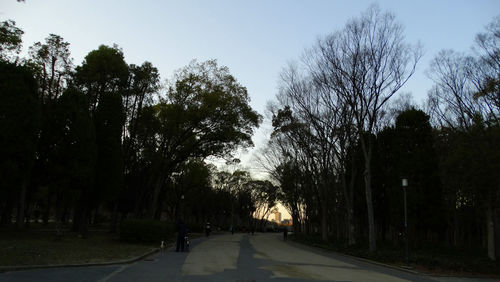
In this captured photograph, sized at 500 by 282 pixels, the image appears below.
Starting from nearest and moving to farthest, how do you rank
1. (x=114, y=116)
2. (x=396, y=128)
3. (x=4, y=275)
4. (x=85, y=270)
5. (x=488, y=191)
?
1. (x=4, y=275)
2. (x=85, y=270)
3. (x=488, y=191)
4. (x=114, y=116)
5. (x=396, y=128)

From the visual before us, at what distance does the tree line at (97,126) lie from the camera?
22.1m

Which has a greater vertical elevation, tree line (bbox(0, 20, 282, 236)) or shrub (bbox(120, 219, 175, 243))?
tree line (bbox(0, 20, 282, 236))

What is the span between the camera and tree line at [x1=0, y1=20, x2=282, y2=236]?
22.1 metres

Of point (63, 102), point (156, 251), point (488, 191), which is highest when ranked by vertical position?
point (63, 102)

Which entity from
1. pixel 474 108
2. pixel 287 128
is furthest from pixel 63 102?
pixel 474 108

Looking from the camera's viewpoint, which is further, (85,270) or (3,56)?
(3,56)

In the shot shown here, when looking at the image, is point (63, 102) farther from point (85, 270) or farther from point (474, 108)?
point (474, 108)

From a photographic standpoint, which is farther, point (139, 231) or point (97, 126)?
point (97, 126)

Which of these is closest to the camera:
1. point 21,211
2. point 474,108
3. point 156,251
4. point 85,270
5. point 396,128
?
point 85,270

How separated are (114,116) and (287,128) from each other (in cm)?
1267

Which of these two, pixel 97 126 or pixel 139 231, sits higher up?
pixel 97 126

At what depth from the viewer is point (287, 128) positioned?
92.8 feet

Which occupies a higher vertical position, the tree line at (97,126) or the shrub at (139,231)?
the tree line at (97,126)

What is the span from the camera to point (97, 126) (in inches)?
1092
